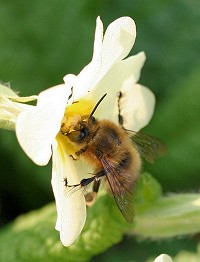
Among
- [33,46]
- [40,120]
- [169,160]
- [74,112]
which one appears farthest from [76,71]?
[40,120]

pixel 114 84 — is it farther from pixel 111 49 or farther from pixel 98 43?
pixel 98 43

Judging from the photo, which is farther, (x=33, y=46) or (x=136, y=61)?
(x=33, y=46)

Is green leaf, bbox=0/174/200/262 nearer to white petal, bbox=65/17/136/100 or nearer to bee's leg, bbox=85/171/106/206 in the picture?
bee's leg, bbox=85/171/106/206

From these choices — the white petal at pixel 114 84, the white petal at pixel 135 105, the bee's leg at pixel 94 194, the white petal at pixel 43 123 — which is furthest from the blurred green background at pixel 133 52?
the white petal at pixel 43 123

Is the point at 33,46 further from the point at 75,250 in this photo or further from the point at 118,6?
the point at 75,250

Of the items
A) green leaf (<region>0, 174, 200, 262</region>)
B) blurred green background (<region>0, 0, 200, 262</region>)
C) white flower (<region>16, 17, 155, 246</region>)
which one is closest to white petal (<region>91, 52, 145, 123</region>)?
white flower (<region>16, 17, 155, 246</region>)
